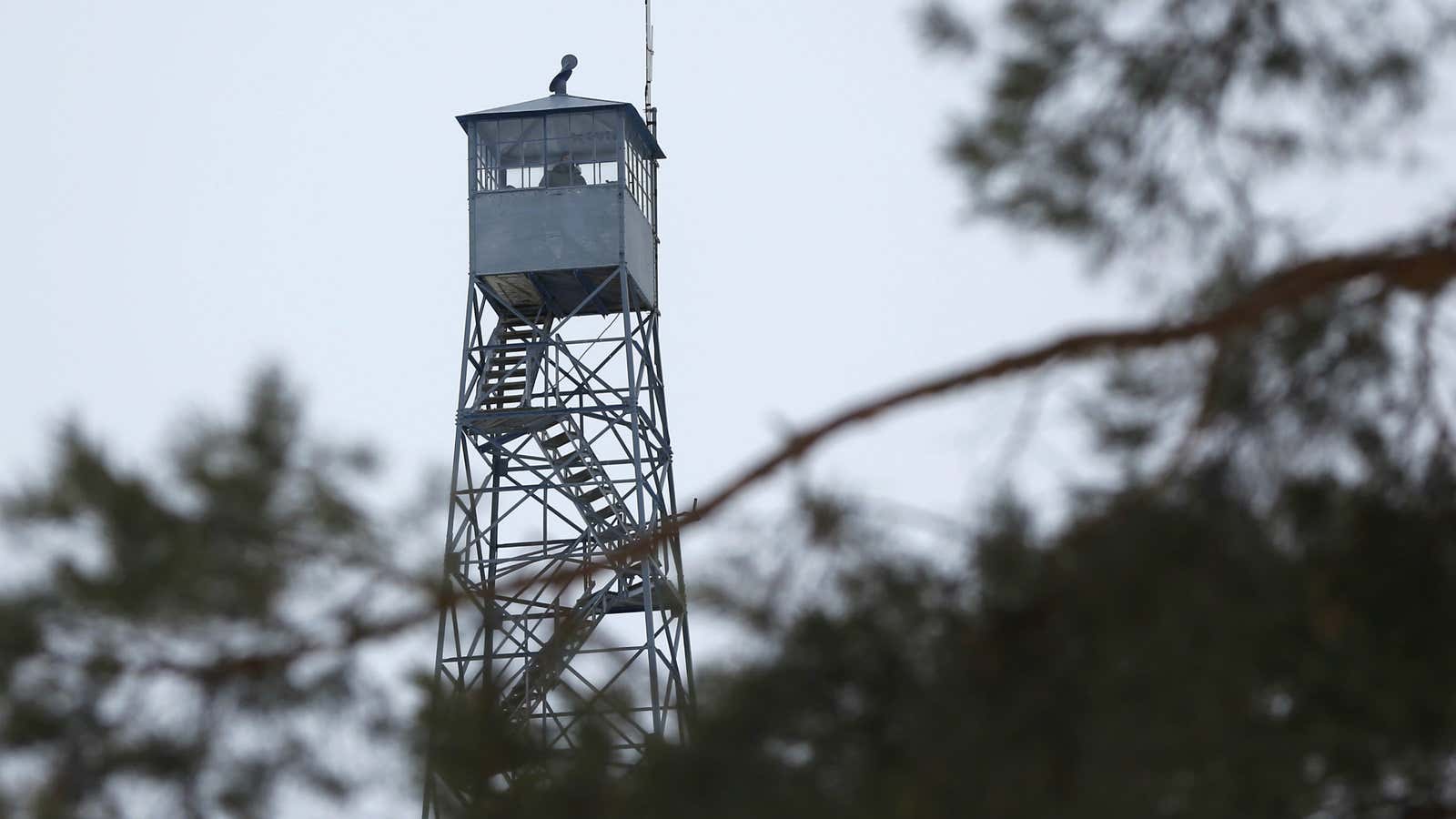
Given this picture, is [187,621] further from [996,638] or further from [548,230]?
[548,230]

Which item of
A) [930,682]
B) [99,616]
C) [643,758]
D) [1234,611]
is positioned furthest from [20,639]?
[1234,611]

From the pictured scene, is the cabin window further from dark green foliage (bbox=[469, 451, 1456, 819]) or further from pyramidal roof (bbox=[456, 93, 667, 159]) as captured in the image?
dark green foliage (bbox=[469, 451, 1456, 819])

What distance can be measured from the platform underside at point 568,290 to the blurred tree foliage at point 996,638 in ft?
42.2

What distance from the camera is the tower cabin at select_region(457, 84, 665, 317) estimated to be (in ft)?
58.2

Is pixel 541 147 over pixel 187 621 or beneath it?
over

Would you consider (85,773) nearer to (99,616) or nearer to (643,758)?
(99,616)

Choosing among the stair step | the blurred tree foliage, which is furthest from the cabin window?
the blurred tree foliage

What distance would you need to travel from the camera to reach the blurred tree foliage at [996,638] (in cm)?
424

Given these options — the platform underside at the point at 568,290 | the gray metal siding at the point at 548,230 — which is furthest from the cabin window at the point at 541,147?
the platform underside at the point at 568,290

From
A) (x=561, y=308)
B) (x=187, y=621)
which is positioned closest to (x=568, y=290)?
(x=561, y=308)

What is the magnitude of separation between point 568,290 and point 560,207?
0.89m

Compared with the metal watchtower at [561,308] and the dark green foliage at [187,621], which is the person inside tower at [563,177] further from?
the dark green foliage at [187,621]

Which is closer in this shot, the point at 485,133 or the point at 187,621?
the point at 187,621

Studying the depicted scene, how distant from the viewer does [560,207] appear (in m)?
17.9
